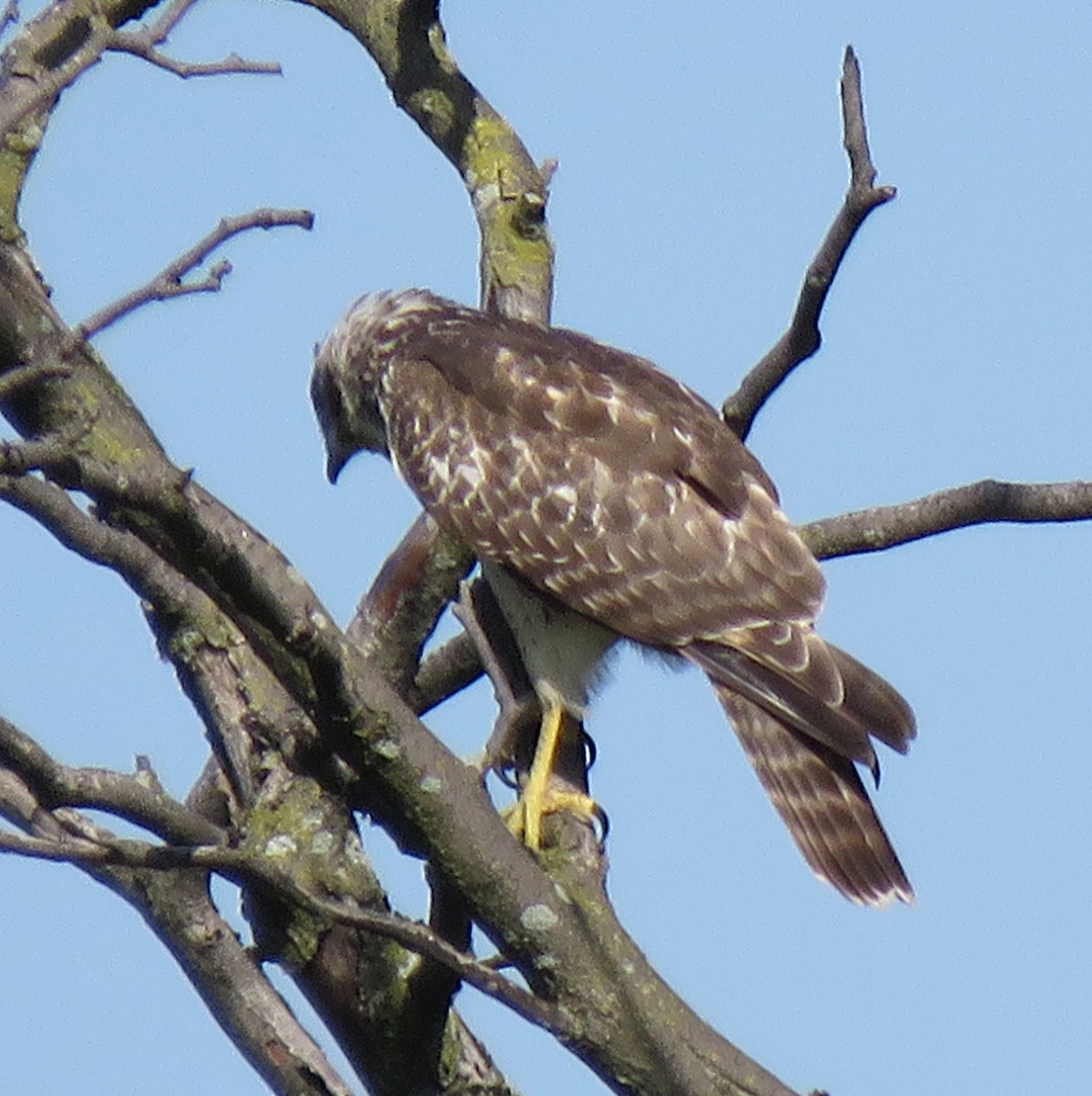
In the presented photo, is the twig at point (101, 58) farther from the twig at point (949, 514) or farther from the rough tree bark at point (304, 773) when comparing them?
the twig at point (949, 514)

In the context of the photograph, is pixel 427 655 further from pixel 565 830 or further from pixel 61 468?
pixel 61 468

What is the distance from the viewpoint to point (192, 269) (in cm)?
337

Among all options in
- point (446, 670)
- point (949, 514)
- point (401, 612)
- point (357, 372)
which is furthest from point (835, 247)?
point (357, 372)

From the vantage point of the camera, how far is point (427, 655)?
18.4 ft

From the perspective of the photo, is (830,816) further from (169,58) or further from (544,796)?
(169,58)

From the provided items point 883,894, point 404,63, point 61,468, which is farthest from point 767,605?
point 61,468

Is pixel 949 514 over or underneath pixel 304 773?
over

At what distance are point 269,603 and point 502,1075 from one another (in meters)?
1.54

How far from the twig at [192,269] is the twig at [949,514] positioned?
6.00 feet

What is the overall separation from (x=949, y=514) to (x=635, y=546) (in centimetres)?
105

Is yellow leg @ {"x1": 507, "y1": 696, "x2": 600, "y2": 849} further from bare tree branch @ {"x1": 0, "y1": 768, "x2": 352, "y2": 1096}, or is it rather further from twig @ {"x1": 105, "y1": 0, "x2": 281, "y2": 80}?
twig @ {"x1": 105, "y1": 0, "x2": 281, "y2": 80}

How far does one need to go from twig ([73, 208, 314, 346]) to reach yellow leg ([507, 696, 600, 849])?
1612 mm

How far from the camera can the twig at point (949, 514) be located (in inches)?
184

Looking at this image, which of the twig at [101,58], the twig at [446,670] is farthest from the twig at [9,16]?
the twig at [446,670]
